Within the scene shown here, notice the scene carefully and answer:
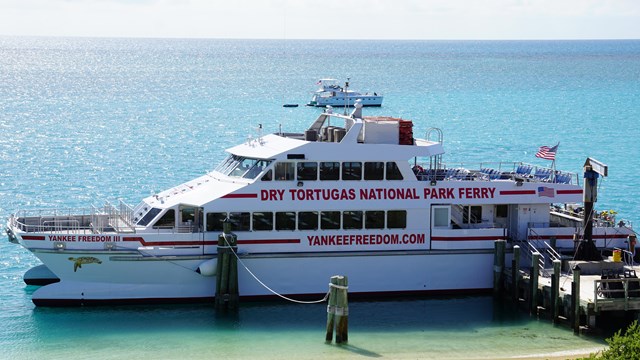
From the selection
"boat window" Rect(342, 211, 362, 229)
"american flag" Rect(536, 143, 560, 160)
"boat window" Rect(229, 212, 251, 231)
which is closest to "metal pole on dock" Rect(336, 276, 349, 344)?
"boat window" Rect(342, 211, 362, 229)

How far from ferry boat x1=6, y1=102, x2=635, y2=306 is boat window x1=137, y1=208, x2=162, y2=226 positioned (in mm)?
109

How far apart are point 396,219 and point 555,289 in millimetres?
5375

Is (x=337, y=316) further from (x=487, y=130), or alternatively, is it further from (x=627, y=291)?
(x=487, y=130)

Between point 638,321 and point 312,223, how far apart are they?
987 centimetres

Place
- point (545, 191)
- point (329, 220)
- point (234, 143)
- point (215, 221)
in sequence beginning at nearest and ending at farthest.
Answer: point (215, 221)
point (329, 220)
point (545, 191)
point (234, 143)

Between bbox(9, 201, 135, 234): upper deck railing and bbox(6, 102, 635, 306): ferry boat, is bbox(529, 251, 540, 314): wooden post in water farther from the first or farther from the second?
bbox(9, 201, 135, 234): upper deck railing

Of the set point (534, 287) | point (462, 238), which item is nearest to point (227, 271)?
point (462, 238)

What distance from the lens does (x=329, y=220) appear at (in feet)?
112

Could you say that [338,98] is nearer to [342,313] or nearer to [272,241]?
[272,241]

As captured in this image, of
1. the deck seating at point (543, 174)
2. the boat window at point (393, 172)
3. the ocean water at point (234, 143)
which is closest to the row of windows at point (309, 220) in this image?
the boat window at point (393, 172)

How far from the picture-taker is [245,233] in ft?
109

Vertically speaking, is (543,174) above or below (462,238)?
above


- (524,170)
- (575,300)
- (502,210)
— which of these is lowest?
(575,300)

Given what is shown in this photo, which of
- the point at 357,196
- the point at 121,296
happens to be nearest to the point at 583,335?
the point at 357,196
